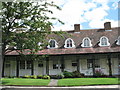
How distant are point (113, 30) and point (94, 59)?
4.32m

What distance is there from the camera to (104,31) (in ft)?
48.8

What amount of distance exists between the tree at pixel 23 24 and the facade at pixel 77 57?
4596 mm

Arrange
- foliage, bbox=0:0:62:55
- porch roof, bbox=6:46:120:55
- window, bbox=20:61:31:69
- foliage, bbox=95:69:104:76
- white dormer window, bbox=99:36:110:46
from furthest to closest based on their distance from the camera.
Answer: window, bbox=20:61:31:69, white dormer window, bbox=99:36:110:46, porch roof, bbox=6:46:120:55, foliage, bbox=95:69:104:76, foliage, bbox=0:0:62:55

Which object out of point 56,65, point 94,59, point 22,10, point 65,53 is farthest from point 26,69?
point 22,10

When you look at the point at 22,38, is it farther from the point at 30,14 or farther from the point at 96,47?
the point at 96,47

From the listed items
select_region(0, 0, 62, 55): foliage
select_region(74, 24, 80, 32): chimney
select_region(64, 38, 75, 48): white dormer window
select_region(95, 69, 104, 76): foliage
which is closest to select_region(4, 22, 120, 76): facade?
select_region(64, 38, 75, 48): white dormer window

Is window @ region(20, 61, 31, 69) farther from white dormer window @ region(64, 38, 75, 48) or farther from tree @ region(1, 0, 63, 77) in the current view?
tree @ region(1, 0, 63, 77)

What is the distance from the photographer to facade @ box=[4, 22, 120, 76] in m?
12.6

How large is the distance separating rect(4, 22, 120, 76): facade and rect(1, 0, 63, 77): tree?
15.1 ft

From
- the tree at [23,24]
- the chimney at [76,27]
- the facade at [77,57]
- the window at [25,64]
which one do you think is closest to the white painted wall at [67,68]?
the facade at [77,57]

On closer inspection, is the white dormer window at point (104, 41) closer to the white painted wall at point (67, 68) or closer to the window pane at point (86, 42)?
the window pane at point (86, 42)

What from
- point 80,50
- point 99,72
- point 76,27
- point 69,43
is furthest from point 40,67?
point 76,27

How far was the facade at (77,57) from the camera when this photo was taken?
41.2ft

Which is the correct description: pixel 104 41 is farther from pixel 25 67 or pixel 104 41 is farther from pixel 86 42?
pixel 25 67
